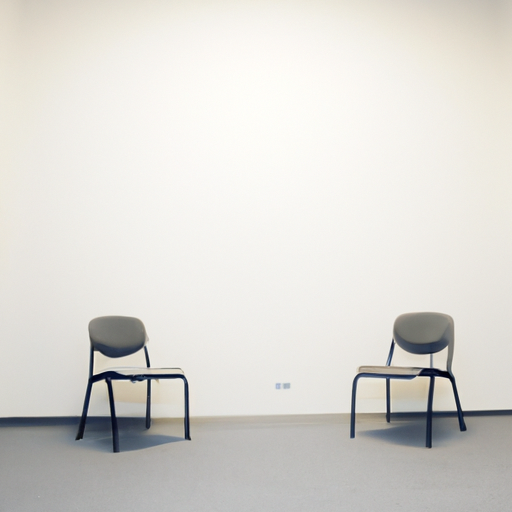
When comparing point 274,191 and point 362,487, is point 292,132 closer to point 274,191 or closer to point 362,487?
point 274,191

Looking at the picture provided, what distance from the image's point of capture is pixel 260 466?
278cm

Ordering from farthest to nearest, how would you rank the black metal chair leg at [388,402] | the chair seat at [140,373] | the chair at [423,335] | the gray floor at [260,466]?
the black metal chair leg at [388,402] < the chair at [423,335] < the chair seat at [140,373] < the gray floor at [260,466]

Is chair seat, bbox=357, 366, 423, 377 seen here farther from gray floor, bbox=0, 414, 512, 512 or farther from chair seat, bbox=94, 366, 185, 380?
chair seat, bbox=94, 366, 185, 380

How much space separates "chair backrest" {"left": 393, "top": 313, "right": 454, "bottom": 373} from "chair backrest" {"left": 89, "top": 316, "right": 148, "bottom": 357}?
1.82 meters

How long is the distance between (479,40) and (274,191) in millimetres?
2106

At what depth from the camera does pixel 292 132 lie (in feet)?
13.6

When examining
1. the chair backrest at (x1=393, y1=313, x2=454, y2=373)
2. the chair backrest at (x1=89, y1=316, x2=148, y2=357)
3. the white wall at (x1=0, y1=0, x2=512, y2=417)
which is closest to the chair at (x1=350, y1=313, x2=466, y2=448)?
the chair backrest at (x1=393, y1=313, x2=454, y2=373)

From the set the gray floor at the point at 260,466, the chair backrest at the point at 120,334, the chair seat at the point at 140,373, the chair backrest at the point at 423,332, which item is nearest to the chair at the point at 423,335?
the chair backrest at the point at 423,332

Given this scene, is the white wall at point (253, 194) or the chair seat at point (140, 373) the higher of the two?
the white wall at point (253, 194)

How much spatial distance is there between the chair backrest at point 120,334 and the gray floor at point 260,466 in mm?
535

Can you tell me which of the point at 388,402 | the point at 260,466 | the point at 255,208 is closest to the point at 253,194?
the point at 255,208

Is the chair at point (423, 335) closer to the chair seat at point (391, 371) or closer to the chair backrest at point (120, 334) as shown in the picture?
the chair seat at point (391, 371)

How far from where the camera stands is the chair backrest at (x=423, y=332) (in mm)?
3682

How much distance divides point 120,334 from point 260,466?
4.85 feet
